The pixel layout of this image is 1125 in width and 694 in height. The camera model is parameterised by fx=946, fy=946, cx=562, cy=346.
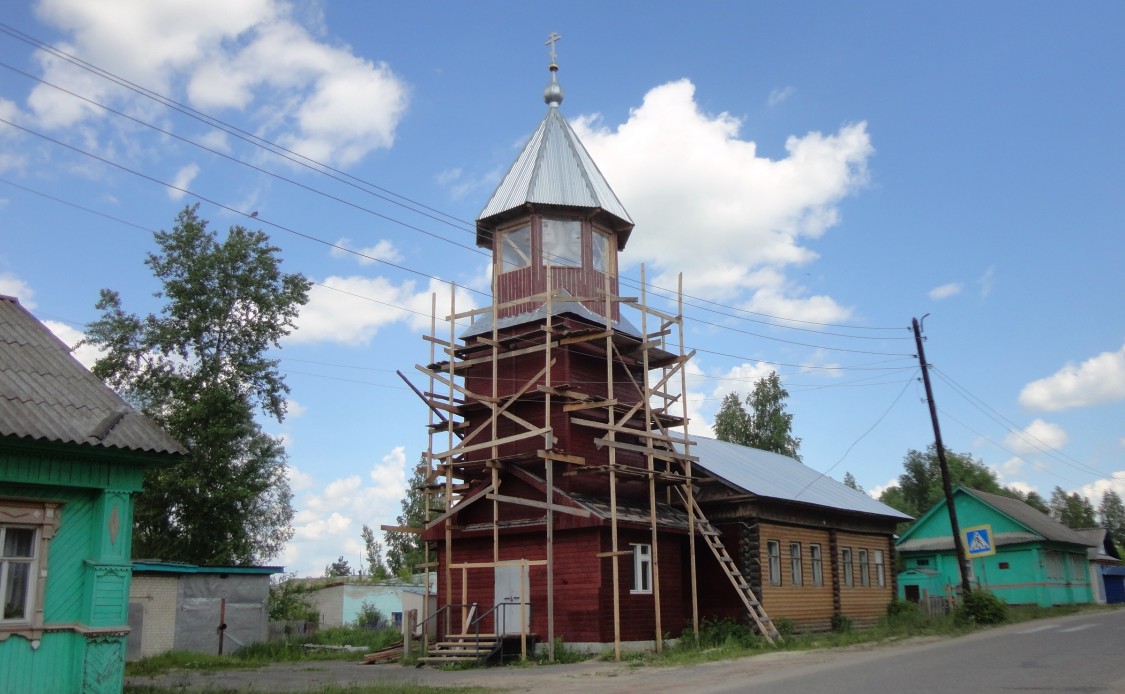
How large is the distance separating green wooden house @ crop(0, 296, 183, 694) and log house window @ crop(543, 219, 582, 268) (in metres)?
13.7

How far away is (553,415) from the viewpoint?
25.7m

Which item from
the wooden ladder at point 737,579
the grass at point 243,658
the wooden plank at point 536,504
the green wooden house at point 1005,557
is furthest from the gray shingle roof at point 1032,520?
the grass at point 243,658

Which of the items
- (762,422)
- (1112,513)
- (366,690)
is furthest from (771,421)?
(1112,513)

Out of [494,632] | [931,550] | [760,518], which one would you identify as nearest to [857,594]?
[760,518]

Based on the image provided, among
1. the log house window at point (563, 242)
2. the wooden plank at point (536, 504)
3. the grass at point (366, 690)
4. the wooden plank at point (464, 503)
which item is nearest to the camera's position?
the grass at point (366, 690)

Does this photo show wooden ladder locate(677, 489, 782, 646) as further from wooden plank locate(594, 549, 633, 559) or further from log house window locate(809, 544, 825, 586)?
log house window locate(809, 544, 825, 586)

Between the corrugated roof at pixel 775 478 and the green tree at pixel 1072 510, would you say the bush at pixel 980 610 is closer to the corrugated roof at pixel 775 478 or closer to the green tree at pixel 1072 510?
the corrugated roof at pixel 775 478

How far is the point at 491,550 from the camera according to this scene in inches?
1020

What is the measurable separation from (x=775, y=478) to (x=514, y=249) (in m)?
12.4

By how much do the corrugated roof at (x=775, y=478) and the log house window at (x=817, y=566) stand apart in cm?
151

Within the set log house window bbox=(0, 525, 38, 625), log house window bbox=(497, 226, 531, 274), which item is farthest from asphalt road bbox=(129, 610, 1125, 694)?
log house window bbox=(497, 226, 531, 274)

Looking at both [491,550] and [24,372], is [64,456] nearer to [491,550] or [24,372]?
[24,372]

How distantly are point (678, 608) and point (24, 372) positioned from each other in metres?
17.6

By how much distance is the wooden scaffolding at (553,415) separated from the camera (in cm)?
2438
